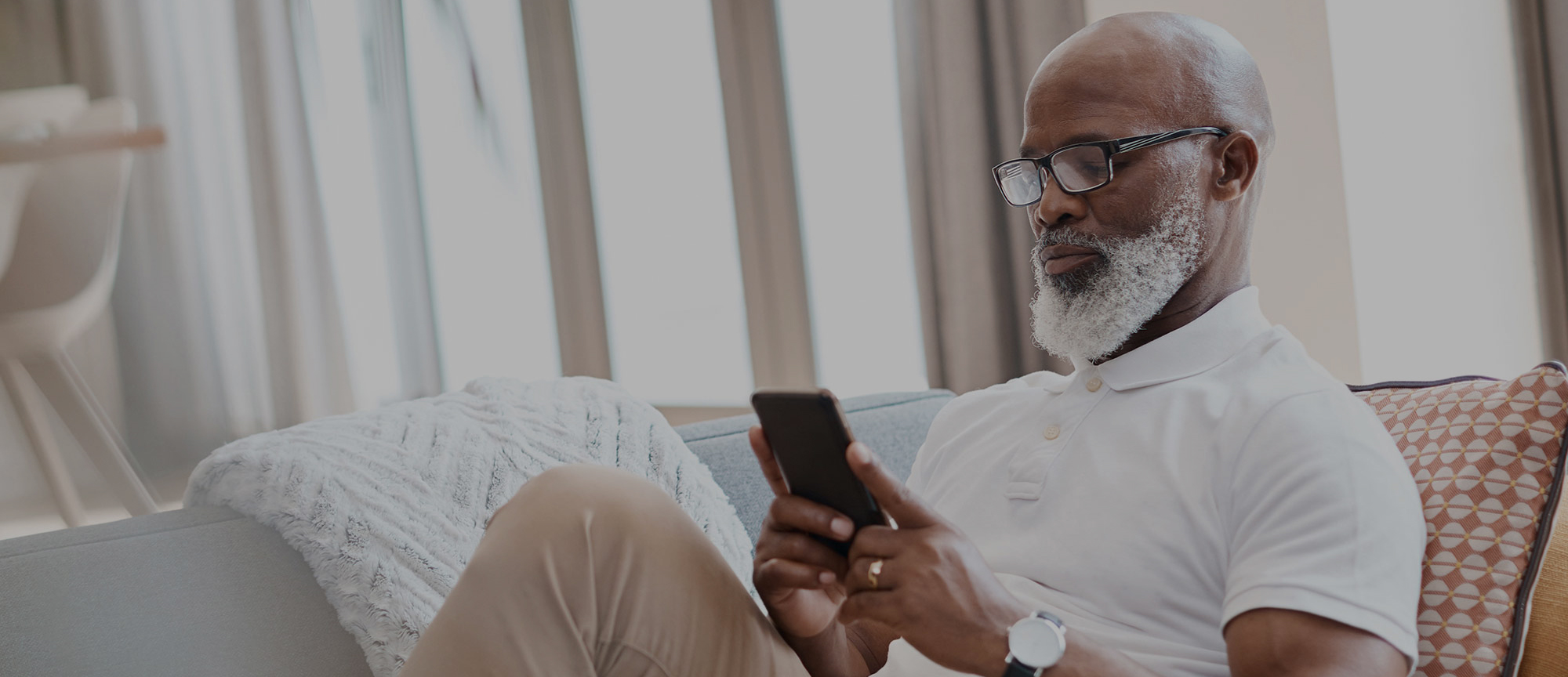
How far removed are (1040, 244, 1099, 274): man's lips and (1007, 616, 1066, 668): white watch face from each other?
457 millimetres

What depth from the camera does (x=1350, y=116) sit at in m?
2.28

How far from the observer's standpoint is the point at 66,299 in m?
2.26

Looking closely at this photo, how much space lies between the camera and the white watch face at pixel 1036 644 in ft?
2.69

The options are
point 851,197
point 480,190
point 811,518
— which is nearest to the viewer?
point 811,518

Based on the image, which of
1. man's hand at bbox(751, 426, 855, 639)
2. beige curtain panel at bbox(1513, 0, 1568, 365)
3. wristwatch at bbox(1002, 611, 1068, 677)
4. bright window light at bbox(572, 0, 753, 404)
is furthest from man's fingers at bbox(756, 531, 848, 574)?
bright window light at bbox(572, 0, 753, 404)

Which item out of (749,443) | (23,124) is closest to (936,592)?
(749,443)

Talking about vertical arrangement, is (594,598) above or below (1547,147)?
below

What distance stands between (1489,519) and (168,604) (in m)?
1.34

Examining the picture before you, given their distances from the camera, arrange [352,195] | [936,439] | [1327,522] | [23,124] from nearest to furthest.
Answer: [1327,522] < [936,439] < [23,124] < [352,195]

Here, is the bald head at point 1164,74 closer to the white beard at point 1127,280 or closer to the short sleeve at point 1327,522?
the white beard at point 1127,280

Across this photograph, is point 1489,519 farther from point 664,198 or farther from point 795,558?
point 664,198

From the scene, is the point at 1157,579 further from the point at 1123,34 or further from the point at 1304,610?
the point at 1123,34

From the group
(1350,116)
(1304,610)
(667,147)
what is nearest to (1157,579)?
(1304,610)

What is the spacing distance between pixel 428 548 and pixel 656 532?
52 centimetres
